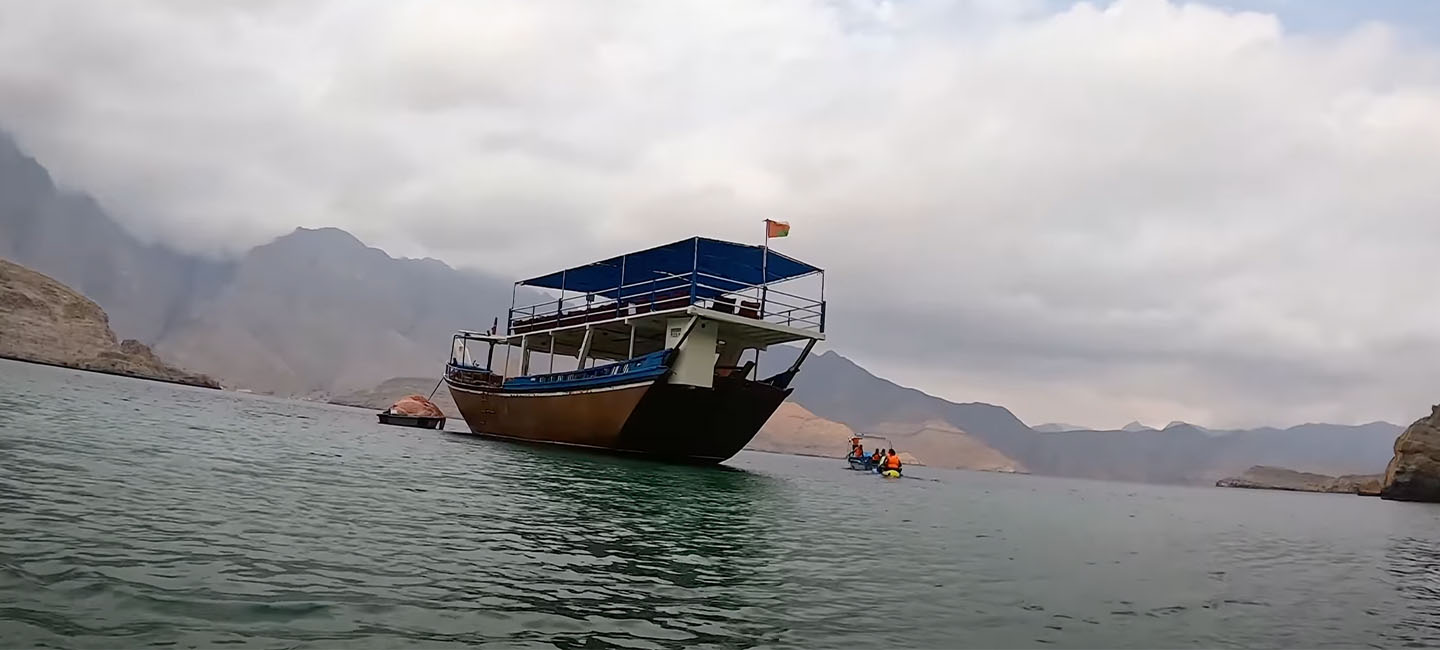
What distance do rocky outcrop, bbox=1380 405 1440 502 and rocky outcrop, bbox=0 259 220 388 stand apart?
195 m

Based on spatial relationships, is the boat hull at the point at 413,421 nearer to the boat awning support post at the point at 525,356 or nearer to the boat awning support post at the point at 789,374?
the boat awning support post at the point at 525,356

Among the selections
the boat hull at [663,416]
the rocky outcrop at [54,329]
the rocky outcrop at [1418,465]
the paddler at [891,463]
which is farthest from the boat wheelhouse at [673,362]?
the rocky outcrop at [54,329]

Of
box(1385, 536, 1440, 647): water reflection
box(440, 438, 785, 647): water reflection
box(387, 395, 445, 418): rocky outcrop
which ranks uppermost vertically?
box(387, 395, 445, 418): rocky outcrop

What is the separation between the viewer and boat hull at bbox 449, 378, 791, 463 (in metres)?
30.3

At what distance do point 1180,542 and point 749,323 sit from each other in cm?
1589

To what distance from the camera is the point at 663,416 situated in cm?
3092

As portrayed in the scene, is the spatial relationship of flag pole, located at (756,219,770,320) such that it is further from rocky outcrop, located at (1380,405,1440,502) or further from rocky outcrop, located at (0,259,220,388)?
rocky outcrop, located at (0,259,220,388)

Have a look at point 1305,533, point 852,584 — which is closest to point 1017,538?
point 852,584

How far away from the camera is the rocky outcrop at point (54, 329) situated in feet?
415

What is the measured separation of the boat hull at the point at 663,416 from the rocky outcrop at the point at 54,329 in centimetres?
13183

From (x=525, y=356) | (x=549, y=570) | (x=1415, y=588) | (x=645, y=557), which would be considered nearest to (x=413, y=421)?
(x=525, y=356)

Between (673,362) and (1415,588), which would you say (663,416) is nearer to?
(673,362)

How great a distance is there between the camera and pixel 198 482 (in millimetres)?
13016

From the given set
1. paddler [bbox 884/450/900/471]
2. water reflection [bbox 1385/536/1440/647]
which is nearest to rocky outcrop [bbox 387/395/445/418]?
paddler [bbox 884/450/900/471]
